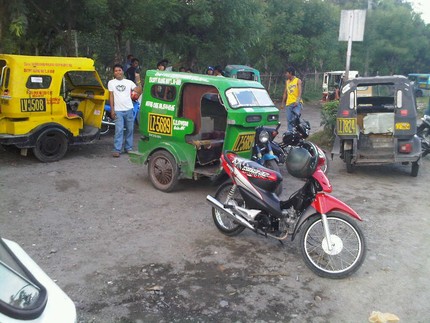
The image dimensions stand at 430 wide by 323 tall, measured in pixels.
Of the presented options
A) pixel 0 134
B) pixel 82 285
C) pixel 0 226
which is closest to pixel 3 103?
pixel 0 134

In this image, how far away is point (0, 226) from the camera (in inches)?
210

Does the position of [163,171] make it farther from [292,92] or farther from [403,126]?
[292,92]

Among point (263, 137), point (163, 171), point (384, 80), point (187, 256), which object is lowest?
point (187, 256)

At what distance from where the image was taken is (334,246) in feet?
14.2

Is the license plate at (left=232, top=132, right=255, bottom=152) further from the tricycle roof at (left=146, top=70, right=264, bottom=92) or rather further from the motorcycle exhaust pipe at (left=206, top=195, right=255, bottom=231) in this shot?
the motorcycle exhaust pipe at (left=206, top=195, right=255, bottom=231)

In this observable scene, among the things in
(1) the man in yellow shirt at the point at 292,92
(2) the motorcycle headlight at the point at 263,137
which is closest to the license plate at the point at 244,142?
(2) the motorcycle headlight at the point at 263,137

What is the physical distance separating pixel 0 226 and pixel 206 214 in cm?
255

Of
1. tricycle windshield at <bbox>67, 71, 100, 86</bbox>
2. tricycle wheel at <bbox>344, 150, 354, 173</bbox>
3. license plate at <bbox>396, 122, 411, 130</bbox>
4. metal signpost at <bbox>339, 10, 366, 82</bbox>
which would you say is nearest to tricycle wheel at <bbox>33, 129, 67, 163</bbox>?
tricycle windshield at <bbox>67, 71, 100, 86</bbox>

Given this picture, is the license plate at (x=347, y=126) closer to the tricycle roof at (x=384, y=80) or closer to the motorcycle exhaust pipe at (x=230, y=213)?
the tricycle roof at (x=384, y=80)

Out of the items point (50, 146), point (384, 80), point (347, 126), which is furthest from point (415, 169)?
point (50, 146)

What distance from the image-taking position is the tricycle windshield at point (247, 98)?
6.39 meters

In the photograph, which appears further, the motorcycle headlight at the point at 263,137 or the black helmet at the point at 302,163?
the motorcycle headlight at the point at 263,137

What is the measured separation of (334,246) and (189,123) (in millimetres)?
3133

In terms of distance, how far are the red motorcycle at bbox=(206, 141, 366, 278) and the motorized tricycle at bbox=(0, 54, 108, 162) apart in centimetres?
444
